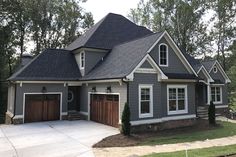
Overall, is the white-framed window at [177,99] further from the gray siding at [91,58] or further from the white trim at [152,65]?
the gray siding at [91,58]

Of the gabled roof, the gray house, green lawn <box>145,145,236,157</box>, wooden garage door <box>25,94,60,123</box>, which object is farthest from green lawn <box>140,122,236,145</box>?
the gabled roof

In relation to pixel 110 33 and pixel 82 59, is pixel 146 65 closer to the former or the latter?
pixel 82 59

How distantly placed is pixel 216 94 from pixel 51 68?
16.7 meters

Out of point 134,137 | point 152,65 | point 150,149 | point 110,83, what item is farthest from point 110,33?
point 150,149

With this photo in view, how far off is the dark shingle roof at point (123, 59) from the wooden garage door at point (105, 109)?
1.53 meters

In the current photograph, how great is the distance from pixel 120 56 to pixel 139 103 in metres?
4.77

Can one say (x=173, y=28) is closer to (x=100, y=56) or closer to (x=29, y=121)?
(x=100, y=56)

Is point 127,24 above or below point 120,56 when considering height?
above

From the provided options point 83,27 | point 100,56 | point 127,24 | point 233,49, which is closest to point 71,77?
point 100,56

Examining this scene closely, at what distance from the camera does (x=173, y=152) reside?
1040 centimetres

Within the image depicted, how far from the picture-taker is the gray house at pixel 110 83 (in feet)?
51.6

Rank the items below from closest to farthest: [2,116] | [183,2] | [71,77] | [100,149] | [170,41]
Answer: [100,149] < [170,41] < [71,77] < [2,116] < [183,2]

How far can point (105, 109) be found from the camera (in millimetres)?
17500

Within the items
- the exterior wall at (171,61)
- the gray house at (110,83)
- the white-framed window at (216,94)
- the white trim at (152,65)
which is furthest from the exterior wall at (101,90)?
the white-framed window at (216,94)
